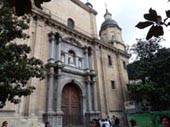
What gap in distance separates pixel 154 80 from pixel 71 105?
27.4ft

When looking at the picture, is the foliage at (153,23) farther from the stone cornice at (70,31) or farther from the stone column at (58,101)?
the stone cornice at (70,31)

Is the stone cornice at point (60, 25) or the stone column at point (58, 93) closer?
the stone column at point (58, 93)

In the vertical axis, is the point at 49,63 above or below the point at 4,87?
above

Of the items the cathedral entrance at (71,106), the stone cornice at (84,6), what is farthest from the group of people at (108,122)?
the stone cornice at (84,6)

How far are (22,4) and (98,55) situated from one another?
18512 millimetres

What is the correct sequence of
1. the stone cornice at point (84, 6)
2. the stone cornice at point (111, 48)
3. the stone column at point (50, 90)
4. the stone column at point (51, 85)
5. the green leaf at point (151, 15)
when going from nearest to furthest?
the green leaf at point (151, 15) → the stone column at point (51, 85) → the stone column at point (50, 90) → the stone cornice at point (111, 48) → the stone cornice at point (84, 6)

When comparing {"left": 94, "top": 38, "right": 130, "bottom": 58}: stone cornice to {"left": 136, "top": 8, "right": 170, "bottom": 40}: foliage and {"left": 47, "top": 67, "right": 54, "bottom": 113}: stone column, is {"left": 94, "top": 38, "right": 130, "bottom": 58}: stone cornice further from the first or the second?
{"left": 136, "top": 8, "right": 170, "bottom": 40}: foliage

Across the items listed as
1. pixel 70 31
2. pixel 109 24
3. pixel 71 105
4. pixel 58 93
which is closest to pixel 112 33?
pixel 109 24

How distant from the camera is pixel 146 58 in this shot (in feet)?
68.1

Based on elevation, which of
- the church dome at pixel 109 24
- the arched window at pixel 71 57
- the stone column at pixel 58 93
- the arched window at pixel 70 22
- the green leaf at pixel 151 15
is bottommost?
the green leaf at pixel 151 15

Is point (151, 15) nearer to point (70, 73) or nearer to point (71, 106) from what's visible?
point (71, 106)

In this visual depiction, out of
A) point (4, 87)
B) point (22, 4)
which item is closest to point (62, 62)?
point (4, 87)

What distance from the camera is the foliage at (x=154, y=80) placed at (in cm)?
1678

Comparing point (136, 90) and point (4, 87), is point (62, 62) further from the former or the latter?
point (4, 87)
